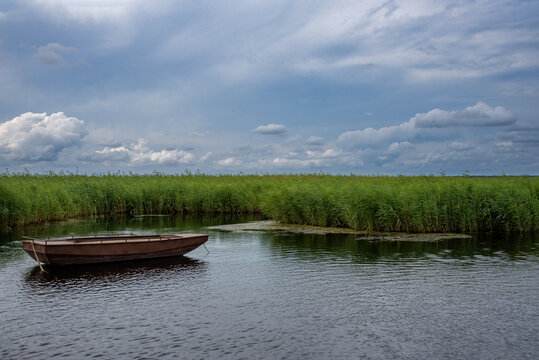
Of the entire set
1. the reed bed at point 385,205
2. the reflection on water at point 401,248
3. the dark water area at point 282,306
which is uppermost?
the reed bed at point 385,205

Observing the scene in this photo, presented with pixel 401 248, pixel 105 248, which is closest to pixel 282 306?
pixel 105 248

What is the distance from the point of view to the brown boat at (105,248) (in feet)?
48.5

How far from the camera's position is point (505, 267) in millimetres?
14703

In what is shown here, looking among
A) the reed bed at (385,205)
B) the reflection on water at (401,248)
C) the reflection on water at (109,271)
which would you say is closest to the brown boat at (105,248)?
the reflection on water at (109,271)

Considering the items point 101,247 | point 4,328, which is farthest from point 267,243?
point 4,328

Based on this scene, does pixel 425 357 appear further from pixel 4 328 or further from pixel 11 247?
pixel 11 247

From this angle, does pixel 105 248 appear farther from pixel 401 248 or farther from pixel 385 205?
pixel 385 205

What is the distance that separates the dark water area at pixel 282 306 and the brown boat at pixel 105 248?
33cm

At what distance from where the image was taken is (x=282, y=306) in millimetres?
10734

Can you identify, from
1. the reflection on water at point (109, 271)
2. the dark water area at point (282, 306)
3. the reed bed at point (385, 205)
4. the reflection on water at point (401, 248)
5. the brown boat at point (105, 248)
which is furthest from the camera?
the reed bed at point (385, 205)

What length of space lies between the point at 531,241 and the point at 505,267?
256 inches

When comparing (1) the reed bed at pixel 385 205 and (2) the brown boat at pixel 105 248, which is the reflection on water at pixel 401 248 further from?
(2) the brown boat at pixel 105 248

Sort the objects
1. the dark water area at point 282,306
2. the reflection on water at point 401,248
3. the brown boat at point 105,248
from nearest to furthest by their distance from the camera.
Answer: the dark water area at point 282,306
the brown boat at point 105,248
the reflection on water at point 401,248

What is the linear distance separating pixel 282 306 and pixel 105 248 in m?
7.38
